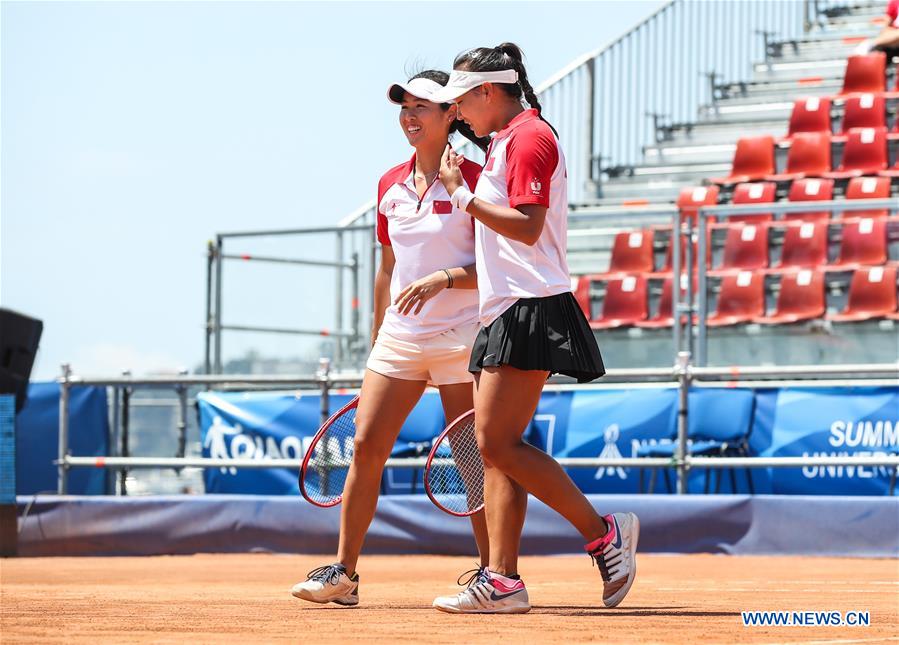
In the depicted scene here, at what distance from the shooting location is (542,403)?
11336 millimetres

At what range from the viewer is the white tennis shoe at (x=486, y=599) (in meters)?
5.49

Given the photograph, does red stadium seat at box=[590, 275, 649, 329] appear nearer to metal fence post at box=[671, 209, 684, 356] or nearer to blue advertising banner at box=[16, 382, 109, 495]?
metal fence post at box=[671, 209, 684, 356]

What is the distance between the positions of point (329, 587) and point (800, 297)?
8.18 meters

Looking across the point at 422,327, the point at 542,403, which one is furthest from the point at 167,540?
the point at 422,327

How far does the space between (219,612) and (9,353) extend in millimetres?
6010

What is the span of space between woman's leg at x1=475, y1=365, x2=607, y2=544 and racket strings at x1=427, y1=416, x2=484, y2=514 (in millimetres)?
556

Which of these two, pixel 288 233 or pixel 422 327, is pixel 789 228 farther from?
pixel 422 327

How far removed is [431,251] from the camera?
6.11 meters

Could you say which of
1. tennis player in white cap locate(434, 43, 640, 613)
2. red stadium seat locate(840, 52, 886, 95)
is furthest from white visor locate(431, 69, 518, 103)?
red stadium seat locate(840, 52, 886, 95)

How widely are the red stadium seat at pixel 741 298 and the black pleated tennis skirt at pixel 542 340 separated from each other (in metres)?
7.07

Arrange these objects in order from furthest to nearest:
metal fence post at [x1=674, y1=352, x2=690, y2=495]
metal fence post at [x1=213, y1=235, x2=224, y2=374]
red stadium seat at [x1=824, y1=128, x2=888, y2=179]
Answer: red stadium seat at [x1=824, y1=128, x2=888, y2=179] < metal fence post at [x1=213, y1=235, x2=224, y2=374] < metal fence post at [x1=674, y1=352, x2=690, y2=495]

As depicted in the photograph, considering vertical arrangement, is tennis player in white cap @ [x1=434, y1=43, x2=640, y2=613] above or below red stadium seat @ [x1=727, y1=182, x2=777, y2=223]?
below

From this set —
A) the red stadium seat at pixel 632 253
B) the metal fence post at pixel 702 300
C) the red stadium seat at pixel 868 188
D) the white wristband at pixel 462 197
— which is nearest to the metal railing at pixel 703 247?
the metal fence post at pixel 702 300

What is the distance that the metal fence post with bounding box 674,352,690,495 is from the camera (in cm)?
1057
